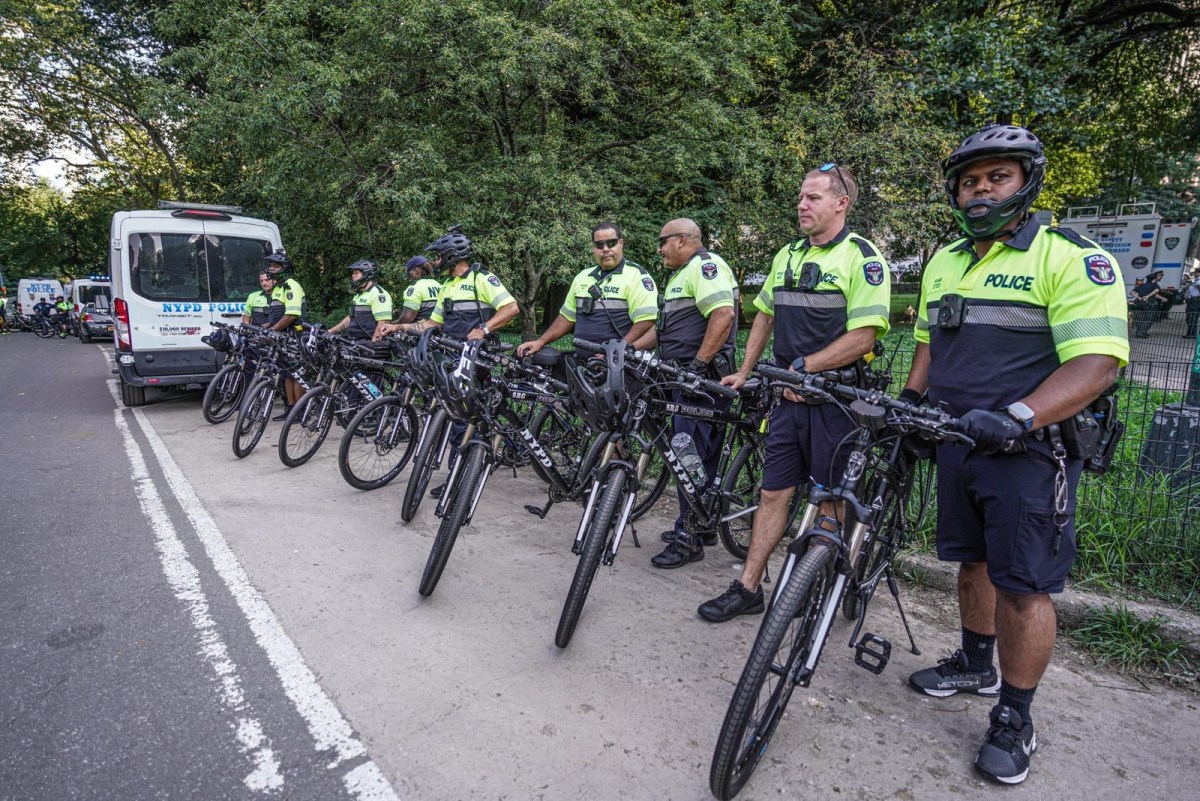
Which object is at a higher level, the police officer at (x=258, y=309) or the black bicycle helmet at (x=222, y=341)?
the police officer at (x=258, y=309)

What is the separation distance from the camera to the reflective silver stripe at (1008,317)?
2332 mm

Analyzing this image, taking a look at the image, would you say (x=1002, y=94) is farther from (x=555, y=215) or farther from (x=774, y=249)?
(x=555, y=215)

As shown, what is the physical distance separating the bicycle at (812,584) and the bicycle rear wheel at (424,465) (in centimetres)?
283

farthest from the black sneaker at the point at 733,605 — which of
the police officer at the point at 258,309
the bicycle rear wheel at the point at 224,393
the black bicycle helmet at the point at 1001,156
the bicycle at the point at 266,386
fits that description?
the police officer at the point at 258,309

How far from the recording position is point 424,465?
4938mm

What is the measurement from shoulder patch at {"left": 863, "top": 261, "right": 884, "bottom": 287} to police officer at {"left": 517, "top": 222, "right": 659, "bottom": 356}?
1.79 meters

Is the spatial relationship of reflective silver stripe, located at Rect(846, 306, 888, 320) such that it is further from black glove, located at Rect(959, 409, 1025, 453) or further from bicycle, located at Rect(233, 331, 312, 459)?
bicycle, located at Rect(233, 331, 312, 459)

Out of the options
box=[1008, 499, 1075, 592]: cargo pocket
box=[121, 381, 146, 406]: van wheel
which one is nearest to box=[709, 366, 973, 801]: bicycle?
box=[1008, 499, 1075, 592]: cargo pocket

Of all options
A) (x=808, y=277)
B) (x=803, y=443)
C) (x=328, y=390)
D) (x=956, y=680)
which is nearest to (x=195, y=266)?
(x=328, y=390)

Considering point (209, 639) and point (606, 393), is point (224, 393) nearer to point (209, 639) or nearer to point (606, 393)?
point (209, 639)

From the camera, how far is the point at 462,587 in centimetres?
390

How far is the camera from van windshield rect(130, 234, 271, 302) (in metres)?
9.23

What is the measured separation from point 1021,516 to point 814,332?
1.33 meters

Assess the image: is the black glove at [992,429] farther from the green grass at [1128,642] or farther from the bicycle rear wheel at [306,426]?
the bicycle rear wheel at [306,426]
